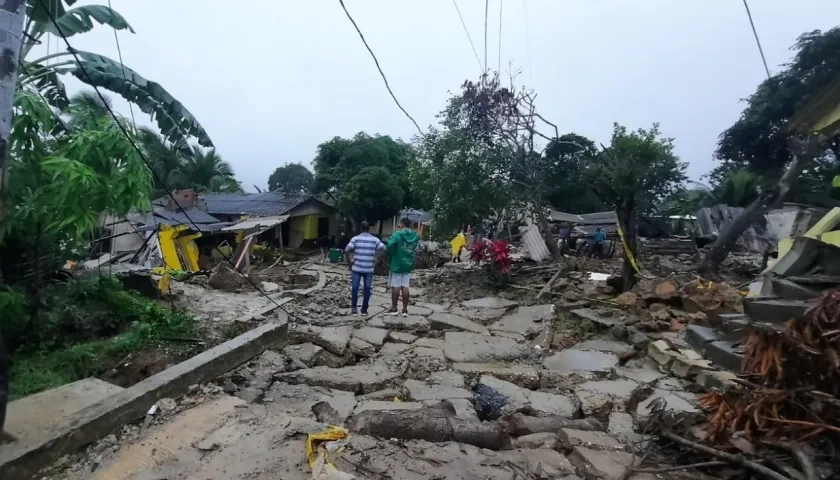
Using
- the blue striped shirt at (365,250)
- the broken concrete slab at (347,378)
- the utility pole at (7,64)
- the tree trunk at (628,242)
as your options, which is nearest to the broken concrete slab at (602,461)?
the broken concrete slab at (347,378)

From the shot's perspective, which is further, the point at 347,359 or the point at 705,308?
the point at 705,308

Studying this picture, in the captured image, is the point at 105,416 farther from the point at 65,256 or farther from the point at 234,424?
the point at 65,256

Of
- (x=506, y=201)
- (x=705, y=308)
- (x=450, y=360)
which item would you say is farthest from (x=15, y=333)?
(x=506, y=201)

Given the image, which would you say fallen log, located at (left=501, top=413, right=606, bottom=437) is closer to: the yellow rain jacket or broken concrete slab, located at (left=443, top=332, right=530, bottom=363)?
broken concrete slab, located at (left=443, top=332, right=530, bottom=363)

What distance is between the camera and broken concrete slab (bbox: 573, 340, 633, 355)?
19.0 ft

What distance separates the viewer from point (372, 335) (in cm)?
582

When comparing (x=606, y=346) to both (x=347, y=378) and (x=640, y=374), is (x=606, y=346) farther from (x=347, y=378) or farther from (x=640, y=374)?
(x=347, y=378)

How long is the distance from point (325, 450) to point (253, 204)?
23793mm

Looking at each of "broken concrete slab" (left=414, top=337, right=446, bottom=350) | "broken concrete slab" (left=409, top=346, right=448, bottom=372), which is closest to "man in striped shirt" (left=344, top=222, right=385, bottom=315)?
"broken concrete slab" (left=414, top=337, right=446, bottom=350)

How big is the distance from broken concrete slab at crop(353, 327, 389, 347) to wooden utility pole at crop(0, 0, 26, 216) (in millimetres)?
3722

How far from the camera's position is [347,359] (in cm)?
510

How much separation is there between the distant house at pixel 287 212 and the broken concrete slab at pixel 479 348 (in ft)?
57.3

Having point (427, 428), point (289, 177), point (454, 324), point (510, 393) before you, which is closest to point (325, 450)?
point (427, 428)

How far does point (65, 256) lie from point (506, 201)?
31.0 feet
